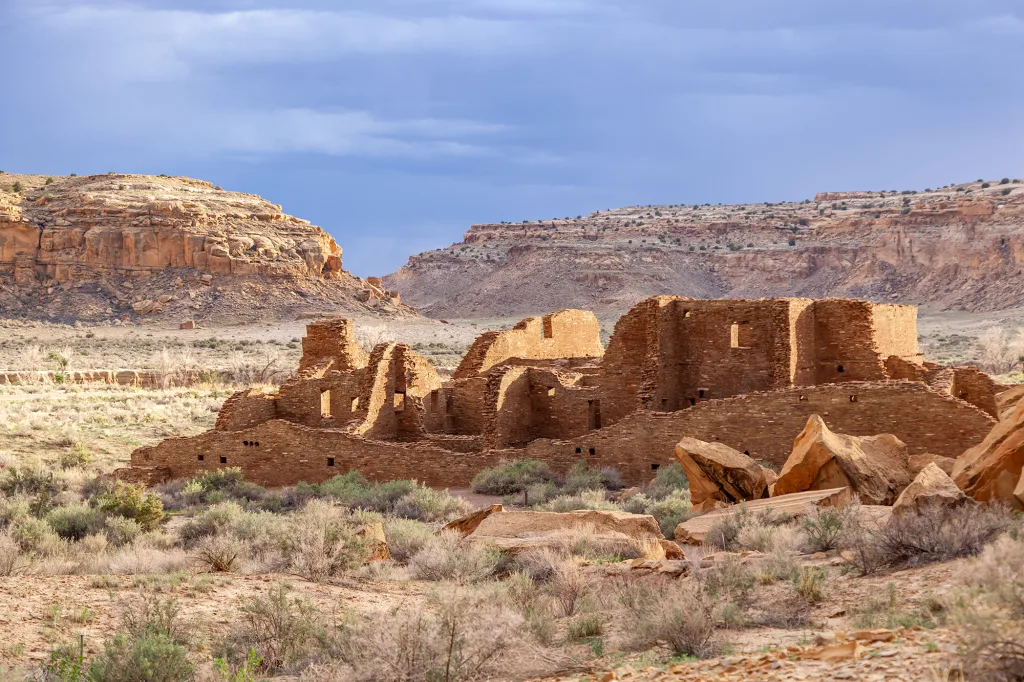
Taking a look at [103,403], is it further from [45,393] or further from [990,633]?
[990,633]

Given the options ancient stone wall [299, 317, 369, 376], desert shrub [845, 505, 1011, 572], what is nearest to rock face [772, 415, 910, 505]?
desert shrub [845, 505, 1011, 572]

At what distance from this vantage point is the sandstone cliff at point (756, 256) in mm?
85500

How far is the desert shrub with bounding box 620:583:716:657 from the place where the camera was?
24.9 feet

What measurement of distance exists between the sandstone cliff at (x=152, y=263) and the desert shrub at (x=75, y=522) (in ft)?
209

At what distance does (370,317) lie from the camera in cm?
7831

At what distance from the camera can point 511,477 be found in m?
19.2

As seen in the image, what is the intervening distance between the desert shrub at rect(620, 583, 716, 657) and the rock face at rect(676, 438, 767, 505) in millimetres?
6639

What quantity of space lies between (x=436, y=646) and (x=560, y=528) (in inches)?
214

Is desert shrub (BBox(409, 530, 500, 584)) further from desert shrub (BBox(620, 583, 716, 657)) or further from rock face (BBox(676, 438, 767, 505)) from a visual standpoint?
rock face (BBox(676, 438, 767, 505))

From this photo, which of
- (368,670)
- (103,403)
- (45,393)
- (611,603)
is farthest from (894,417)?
(45,393)

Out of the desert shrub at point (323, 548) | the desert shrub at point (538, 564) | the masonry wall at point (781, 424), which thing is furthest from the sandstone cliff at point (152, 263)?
the desert shrub at point (538, 564)

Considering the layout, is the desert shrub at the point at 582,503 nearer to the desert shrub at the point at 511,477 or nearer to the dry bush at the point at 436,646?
the desert shrub at the point at 511,477

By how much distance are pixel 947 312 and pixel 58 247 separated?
67.2 meters

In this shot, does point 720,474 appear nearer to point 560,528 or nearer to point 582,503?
point 582,503
